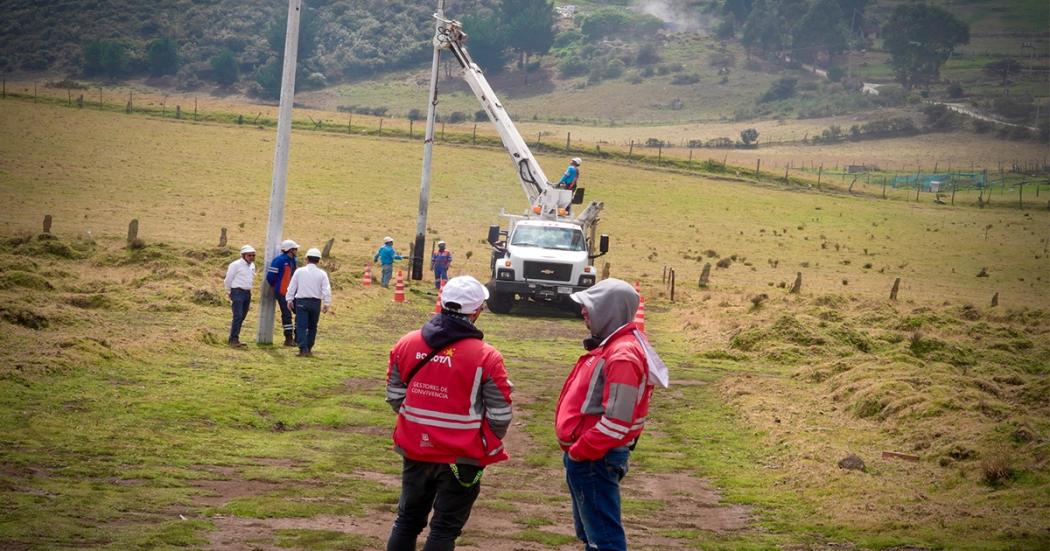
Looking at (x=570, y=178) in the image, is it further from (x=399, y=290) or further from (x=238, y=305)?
(x=238, y=305)

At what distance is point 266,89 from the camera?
139m

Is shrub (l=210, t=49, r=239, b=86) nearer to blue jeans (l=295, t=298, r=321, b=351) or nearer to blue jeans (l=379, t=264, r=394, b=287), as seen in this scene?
blue jeans (l=379, t=264, r=394, b=287)

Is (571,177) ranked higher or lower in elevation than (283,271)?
higher

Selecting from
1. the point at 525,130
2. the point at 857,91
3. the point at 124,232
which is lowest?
the point at 124,232

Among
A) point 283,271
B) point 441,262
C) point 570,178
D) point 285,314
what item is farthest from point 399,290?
point 283,271

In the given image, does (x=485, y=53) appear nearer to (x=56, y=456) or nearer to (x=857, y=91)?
(x=857, y=91)

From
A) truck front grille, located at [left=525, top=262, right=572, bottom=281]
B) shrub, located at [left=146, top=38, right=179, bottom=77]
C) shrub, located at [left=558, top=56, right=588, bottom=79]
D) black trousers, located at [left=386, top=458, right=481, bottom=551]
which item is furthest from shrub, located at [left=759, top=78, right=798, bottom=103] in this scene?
A: black trousers, located at [left=386, top=458, right=481, bottom=551]

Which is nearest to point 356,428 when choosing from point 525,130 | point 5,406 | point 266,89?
point 5,406

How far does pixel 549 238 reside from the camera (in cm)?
3500

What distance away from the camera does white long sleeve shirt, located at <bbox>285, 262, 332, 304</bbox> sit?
67.7 feet

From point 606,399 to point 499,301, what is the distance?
25706 millimetres

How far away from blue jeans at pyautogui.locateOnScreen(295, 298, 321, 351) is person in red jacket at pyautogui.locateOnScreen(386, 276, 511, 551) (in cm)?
1244

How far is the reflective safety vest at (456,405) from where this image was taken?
28.1 ft

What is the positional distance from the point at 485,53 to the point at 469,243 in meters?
109
